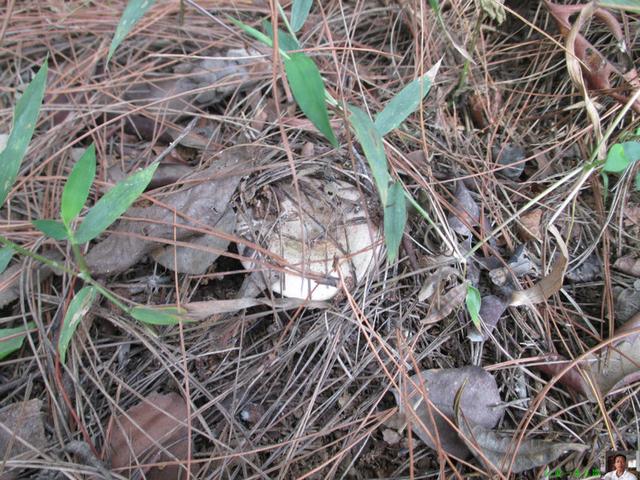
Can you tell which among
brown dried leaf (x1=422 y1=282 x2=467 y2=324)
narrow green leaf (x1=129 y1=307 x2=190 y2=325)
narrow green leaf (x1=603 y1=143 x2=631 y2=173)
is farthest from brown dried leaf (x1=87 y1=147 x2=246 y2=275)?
narrow green leaf (x1=603 y1=143 x2=631 y2=173)

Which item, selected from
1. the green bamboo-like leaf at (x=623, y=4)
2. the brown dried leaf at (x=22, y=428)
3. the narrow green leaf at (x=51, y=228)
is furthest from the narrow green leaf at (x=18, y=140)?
the green bamboo-like leaf at (x=623, y=4)

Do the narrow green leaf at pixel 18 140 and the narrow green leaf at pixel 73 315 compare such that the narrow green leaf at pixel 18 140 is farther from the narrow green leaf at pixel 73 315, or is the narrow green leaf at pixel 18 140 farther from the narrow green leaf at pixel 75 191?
Result: the narrow green leaf at pixel 73 315

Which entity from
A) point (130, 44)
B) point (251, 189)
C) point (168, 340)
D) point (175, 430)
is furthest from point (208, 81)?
point (175, 430)

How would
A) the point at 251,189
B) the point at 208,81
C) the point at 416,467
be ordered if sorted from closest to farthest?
1. the point at 416,467
2. the point at 251,189
3. the point at 208,81

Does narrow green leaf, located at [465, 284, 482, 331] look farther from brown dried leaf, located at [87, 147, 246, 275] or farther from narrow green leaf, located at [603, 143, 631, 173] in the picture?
brown dried leaf, located at [87, 147, 246, 275]

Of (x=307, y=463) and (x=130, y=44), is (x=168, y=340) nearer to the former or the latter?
(x=307, y=463)

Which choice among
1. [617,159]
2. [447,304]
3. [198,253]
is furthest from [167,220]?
[617,159]
